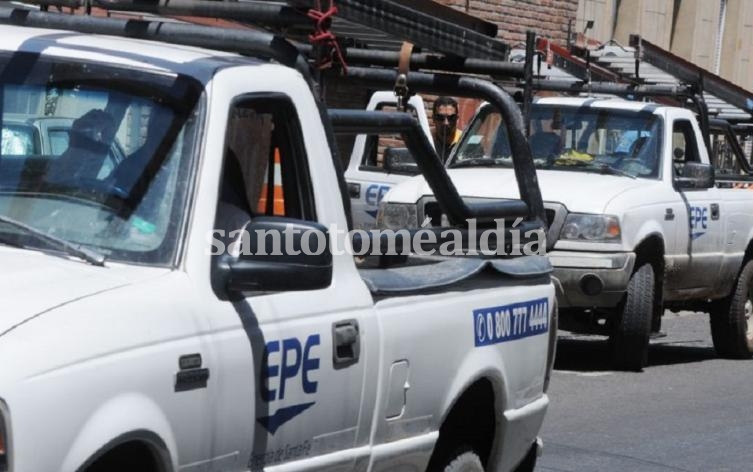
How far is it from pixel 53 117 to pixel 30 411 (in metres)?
1.43

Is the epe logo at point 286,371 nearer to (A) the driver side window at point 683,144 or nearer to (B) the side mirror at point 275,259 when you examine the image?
(B) the side mirror at point 275,259

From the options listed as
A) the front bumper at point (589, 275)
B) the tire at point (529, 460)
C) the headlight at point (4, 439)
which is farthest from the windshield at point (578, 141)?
the headlight at point (4, 439)

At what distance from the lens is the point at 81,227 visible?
4.28 metres

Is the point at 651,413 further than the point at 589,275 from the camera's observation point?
No

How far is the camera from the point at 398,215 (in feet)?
37.8

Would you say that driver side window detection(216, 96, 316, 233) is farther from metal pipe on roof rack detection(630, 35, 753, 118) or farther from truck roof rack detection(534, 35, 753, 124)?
metal pipe on roof rack detection(630, 35, 753, 118)

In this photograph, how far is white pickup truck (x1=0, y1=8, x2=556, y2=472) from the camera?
368cm

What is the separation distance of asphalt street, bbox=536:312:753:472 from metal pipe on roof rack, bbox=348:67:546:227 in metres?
2.19

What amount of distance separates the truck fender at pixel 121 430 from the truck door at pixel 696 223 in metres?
8.93

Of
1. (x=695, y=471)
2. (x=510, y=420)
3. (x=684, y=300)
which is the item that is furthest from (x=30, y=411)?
(x=684, y=300)

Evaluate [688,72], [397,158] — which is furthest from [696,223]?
[397,158]

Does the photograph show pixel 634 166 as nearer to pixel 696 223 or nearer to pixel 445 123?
pixel 696 223

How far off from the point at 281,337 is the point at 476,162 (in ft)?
27.2

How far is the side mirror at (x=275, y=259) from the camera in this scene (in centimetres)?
417
